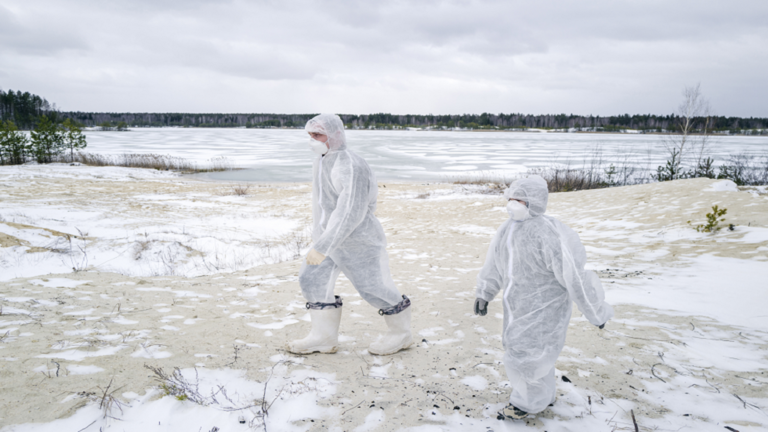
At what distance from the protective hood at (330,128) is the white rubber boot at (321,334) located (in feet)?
3.92

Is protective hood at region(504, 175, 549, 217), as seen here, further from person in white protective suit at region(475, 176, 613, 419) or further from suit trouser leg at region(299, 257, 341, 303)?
suit trouser leg at region(299, 257, 341, 303)

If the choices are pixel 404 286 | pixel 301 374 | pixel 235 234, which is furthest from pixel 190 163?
pixel 301 374

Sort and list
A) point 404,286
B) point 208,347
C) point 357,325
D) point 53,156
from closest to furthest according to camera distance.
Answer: point 208,347
point 357,325
point 404,286
point 53,156

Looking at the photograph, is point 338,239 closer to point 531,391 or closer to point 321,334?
point 321,334

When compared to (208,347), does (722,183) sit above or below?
above

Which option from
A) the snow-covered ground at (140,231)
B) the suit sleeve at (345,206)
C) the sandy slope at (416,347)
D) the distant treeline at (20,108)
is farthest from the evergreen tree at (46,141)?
the distant treeline at (20,108)

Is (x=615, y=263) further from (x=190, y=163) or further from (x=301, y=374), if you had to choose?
(x=190, y=163)

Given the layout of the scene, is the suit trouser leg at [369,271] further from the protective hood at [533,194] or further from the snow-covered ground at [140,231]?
the snow-covered ground at [140,231]

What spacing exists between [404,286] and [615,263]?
3.24 metres

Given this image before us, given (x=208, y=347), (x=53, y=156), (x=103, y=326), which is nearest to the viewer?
(x=208, y=347)

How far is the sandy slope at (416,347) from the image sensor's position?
236 centimetres

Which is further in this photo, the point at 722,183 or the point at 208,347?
the point at 722,183

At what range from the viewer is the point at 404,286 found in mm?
5238

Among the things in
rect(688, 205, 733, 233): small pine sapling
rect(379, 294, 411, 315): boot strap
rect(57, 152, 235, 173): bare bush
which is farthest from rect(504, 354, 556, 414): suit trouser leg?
rect(57, 152, 235, 173): bare bush
